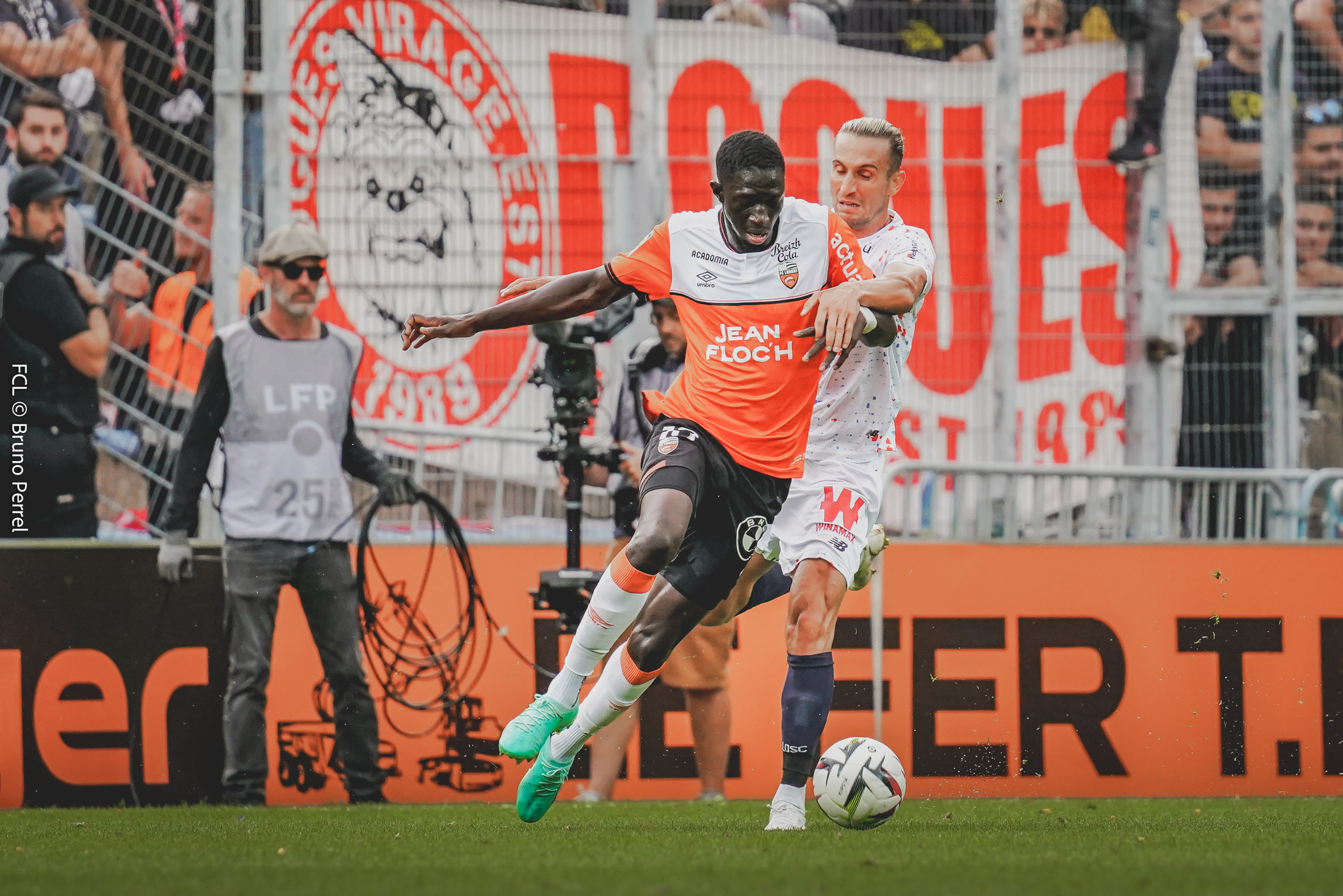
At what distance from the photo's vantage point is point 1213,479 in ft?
28.8

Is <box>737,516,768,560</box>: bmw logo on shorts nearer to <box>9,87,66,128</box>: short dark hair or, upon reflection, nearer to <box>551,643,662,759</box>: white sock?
<box>551,643,662,759</box>: white sock

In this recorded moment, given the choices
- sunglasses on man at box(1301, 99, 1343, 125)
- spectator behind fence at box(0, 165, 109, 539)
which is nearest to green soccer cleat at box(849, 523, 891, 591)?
spectator behind fence at box(0, 165, 109, 539)

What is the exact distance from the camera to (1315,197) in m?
10.0

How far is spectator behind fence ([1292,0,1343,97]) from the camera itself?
10000 mm

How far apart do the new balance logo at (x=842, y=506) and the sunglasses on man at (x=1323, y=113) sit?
5714 millimetres

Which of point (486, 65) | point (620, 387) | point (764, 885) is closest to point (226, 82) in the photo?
point (486, 65)

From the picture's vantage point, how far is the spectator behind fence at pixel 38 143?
857 centimetres

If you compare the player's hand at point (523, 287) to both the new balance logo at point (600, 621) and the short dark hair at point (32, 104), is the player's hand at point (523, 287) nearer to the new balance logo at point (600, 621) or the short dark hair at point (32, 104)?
the new balance logo at point (600, 621)

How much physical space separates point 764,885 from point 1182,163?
7.20 m

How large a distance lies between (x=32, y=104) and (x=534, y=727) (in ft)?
16.8

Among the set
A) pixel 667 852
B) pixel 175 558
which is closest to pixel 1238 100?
pixel 175 558

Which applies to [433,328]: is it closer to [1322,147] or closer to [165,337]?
[165,337]

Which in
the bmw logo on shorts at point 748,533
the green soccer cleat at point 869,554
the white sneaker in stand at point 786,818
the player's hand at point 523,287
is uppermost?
the player's hand at point 523,287

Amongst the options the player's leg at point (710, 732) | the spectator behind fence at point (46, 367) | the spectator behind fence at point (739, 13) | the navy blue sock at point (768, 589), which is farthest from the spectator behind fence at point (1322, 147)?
the spectator behind fence at point (46, 367)
